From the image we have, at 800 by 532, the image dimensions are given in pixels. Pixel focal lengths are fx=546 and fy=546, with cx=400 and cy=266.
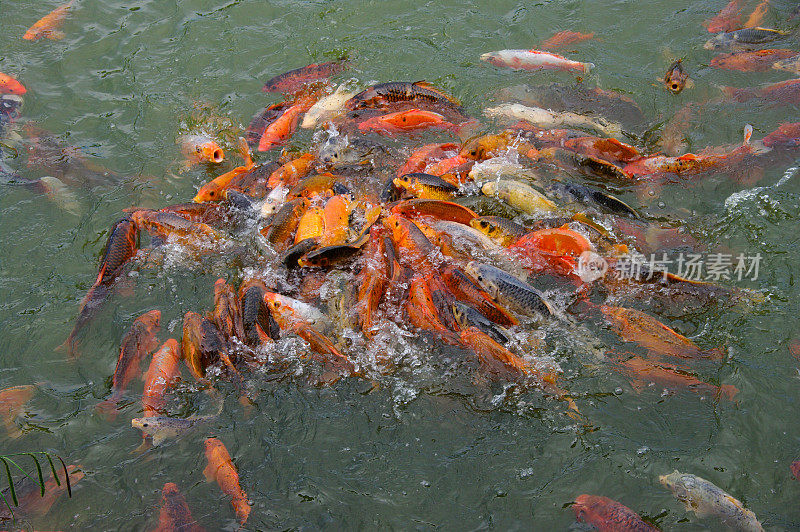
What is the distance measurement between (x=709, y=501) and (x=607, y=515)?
0.73 meters

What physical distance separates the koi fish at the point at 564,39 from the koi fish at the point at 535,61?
40cm

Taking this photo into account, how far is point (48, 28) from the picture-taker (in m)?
8.83

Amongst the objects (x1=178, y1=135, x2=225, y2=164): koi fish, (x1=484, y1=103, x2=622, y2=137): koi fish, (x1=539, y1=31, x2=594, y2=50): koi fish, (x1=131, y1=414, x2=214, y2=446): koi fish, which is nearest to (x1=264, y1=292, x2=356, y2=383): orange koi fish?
(x1=131, y1=414, x2=214, y2=446): koi fish

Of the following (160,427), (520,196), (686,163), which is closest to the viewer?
(160,427)

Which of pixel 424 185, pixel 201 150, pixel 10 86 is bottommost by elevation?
pixel 424 185

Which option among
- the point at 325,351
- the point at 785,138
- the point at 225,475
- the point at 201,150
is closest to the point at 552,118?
the point at 785,138

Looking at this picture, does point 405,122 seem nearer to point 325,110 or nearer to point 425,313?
point 325,110

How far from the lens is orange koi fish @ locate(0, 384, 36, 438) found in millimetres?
4574

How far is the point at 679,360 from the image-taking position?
4.54 metres

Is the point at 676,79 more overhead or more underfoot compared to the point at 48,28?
more underfoot

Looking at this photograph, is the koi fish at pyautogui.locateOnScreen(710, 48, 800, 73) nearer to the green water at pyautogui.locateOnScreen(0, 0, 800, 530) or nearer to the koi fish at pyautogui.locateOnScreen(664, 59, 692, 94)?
the green water at pyautogui.locateOnScreen(0, 0, 800, 530)

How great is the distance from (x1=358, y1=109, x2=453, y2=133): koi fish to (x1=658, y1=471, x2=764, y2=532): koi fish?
4764 mm

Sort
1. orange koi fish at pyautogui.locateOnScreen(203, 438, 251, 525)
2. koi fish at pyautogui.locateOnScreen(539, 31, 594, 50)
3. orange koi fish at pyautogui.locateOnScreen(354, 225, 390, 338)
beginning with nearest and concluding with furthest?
1. orange koi fish at pyautogui.locateOnScreen(203, 438, 251, 525)
2. orange koi fish at pyautogui.locateOnScreen(354, 225, 390, 338)
3. koi fish at pyautogui.locateOnScreen(539, 31, 594, 50)

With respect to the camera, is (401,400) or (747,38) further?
(747,38)
